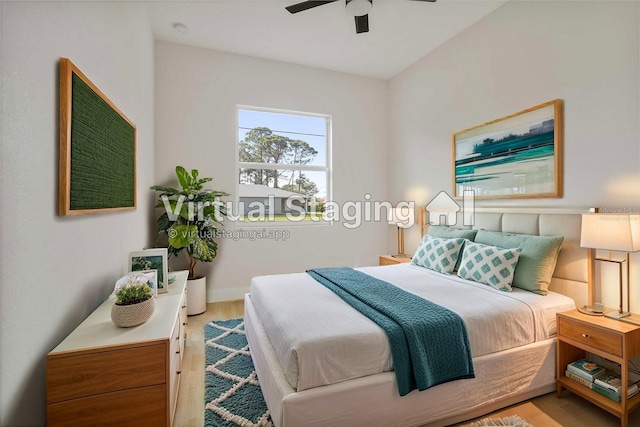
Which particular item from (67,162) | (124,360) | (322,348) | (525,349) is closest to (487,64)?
(525,349)

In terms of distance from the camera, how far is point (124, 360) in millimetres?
1304

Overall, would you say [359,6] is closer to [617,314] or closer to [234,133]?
[234,133]

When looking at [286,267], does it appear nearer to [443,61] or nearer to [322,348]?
[322,348]

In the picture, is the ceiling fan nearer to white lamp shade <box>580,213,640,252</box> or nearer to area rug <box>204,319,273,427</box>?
white lamp shade <box>580,213,640,252</box>

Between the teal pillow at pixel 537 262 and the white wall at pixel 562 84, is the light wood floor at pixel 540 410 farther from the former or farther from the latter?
the white wall at pixel 562 84

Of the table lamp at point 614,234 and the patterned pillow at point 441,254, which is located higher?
the table lamp at point 614,234

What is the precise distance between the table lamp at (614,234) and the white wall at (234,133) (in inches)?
113

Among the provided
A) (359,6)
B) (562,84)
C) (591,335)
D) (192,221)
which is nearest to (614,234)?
(591,335)

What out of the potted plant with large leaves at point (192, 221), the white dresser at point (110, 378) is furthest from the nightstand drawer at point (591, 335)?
the potted plant with large leaves at point (192, 221)

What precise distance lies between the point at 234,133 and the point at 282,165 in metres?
0.75

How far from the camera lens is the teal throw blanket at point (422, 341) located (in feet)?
5.20

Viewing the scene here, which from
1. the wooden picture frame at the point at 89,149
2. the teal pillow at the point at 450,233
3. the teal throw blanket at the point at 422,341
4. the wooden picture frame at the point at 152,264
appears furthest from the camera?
the teal pillow at the point at 450,233

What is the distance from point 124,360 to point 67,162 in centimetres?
90

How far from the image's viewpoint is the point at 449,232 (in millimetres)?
3180
